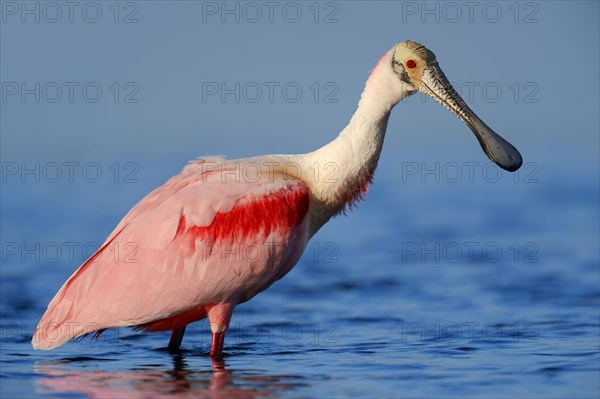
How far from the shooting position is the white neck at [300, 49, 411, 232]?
474 inches

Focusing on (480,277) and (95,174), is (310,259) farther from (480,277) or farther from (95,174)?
(95,174)

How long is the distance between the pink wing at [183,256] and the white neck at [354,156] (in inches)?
12.3

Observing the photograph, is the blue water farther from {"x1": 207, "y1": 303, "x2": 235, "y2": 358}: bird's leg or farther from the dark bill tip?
the dark bill tip

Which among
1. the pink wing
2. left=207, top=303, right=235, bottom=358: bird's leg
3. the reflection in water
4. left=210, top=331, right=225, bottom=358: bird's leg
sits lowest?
the reflection in water

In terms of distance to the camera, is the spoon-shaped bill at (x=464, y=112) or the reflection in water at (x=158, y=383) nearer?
the reflection in water at (x=158, y=383)

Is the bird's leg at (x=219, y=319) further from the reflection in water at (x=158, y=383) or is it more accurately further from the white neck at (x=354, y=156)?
the white neck at (x=354, y=156)

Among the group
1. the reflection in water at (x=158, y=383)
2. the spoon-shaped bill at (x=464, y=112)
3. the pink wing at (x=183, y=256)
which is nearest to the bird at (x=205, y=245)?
the pink wing at (x=183, y=256)

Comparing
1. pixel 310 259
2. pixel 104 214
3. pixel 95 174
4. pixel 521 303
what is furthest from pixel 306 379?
pixel 95 174

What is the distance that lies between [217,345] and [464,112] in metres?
3.20

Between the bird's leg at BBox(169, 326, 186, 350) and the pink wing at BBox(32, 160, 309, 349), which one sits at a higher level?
the pink wing at BBox(32, 160, 309, 349)

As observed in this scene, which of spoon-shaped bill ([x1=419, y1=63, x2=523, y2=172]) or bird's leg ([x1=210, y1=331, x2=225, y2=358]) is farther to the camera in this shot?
spoon-shaped bill ([x1=419, y1=63, x2=523, y2=172])

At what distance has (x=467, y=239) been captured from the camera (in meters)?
21.5

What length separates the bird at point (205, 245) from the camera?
11719 mm

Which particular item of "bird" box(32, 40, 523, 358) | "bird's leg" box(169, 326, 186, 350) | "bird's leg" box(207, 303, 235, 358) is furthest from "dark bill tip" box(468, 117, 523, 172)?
"bird's leg" box(169, 326, 186, 350)
